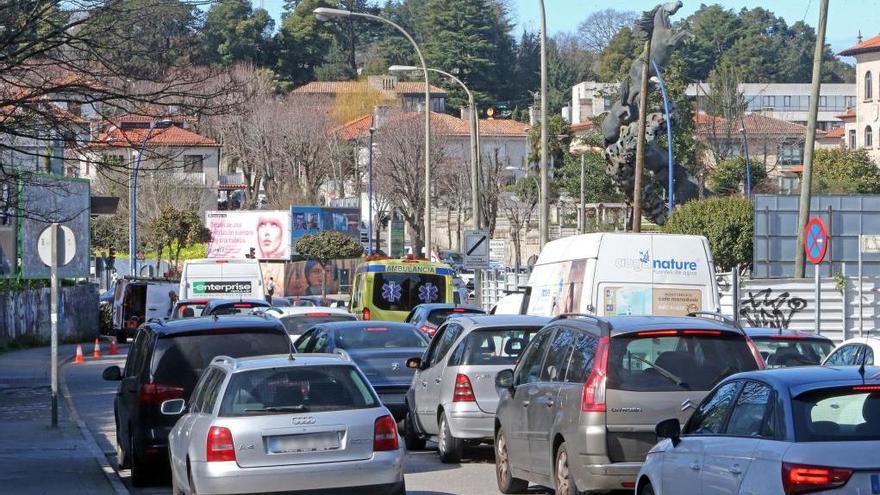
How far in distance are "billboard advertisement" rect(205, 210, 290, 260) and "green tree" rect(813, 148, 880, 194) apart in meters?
28.6

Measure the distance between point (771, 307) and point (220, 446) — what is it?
891 inches

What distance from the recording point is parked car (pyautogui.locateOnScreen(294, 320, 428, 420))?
18.4 m

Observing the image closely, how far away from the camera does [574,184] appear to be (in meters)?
75.6

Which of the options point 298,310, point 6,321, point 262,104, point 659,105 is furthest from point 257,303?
point 262,104

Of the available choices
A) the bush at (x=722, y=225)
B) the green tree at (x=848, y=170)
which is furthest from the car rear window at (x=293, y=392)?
the green tree at (x=848, y=170)

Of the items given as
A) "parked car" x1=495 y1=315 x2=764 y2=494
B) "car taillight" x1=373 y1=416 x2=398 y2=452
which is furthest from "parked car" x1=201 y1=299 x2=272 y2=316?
"car taillight" x1=373 y1=416 x2=398 y2=452

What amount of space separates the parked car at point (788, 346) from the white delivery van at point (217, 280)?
22.2m

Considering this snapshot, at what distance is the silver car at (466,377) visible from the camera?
1518cm

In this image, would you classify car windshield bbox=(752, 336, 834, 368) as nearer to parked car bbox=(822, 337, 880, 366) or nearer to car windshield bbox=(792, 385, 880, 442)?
parked car bbox=(822, 337, 880, 366)

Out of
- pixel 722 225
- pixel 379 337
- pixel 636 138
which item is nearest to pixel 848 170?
pixel 636 138

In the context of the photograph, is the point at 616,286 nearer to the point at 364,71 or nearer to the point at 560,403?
the point at 560,403

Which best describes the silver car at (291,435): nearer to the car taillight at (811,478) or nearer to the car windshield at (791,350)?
the car taillight at (811,478)

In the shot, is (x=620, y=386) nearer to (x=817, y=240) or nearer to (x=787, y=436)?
(x=787, y=436)

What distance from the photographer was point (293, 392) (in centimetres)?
1085
